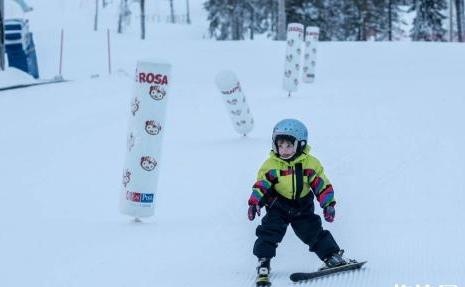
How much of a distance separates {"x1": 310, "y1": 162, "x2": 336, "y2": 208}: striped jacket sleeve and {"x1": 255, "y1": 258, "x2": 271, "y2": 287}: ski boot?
567 mm

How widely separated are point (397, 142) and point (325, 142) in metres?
1.04

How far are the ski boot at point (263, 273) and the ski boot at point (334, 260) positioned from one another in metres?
0.38

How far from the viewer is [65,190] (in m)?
8.34

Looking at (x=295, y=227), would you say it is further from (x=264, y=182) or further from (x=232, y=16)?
(x=232, y=16)

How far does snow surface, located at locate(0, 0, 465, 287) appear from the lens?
5.44m

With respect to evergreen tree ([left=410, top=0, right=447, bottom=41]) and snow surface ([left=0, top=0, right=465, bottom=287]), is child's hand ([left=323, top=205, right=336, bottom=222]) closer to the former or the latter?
snow surface ([left=0, top=0, right=465, bottom=287])

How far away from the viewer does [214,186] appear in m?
8.41

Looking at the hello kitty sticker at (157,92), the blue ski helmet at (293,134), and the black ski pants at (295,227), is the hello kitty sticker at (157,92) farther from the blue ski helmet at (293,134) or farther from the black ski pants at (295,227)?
the black ski pants at (295,227)

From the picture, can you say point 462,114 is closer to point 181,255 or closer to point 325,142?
point 325,142

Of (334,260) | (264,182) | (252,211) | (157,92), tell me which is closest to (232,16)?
(157,92)

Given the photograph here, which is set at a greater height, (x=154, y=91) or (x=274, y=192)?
(x=154, y=91)

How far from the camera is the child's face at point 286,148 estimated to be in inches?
204

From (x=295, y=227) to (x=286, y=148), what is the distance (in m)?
0.57

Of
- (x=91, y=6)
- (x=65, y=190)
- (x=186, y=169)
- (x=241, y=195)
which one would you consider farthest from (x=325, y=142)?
(x=91, y=6)
